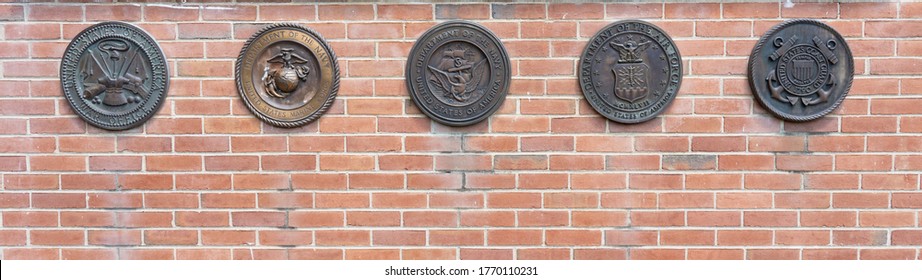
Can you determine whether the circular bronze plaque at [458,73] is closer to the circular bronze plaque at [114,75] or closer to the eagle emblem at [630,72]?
the eagle emblem at [630,72]

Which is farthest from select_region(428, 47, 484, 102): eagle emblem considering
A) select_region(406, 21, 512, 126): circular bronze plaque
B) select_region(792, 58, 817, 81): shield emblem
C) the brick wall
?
select_region(792, 58, 817, 81): shield emblem

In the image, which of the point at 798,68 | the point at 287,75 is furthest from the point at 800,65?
the point at 287,75

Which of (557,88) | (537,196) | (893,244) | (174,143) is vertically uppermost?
(557,88)

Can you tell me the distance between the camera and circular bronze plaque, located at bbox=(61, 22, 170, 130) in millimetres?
2371

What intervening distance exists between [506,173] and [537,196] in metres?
0.16

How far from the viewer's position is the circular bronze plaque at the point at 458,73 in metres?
2.37

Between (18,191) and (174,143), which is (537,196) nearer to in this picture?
(174,143)

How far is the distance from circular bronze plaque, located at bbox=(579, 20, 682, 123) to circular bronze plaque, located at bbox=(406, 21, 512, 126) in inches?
13.4

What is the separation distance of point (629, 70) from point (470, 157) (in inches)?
27.9

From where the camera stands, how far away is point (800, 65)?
7.67 ft

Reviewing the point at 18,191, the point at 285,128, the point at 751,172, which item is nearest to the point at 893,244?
the point at 751,172

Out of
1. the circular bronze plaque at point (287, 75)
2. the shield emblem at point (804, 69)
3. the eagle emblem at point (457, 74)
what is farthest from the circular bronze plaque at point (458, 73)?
the shield emblem at point (804, 69)

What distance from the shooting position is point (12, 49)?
7.83 feet

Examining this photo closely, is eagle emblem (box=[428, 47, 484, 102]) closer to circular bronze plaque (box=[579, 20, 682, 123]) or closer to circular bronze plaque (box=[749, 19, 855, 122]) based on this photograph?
circular bronze plaque (box=[579, 20, 682, 123])
